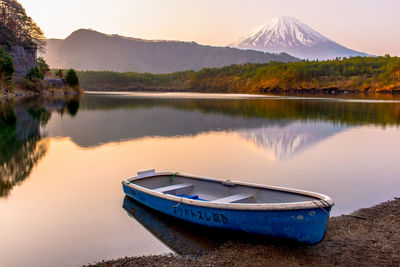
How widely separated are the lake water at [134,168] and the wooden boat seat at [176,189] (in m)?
0.68

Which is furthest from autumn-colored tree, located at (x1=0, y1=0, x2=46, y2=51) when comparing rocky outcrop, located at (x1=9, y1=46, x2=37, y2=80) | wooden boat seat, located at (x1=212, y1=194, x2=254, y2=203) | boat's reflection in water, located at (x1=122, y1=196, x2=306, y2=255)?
wooden boat seat, located at (x1=212, y1=194, x2=254, y2=203)

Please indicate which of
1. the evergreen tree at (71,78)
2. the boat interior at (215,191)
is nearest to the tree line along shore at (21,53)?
the evergreen tree at (71,78)

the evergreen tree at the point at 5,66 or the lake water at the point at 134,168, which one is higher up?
the evergreen tree at the point at 5,66

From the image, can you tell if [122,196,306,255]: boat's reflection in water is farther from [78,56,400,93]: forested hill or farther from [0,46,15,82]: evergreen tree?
[78,56,400,93]: forested hill

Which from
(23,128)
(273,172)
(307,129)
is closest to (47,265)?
(273,172)

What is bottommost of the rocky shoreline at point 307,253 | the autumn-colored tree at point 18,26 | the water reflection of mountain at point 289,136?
the rocky shoreline at point 307,253

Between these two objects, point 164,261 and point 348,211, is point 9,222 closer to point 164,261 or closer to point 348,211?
point 164,261

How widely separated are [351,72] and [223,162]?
12756 cm

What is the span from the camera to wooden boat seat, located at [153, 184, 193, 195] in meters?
9.53

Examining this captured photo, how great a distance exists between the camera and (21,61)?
7444cm

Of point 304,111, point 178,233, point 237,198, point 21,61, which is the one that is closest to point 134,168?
point 178,233

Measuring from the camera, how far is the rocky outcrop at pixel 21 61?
7212cm

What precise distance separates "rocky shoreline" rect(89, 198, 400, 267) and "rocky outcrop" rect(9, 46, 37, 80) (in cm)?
7428

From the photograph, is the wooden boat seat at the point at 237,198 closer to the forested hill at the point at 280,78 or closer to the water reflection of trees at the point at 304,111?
the water reflection of trees at the point at 304,111
